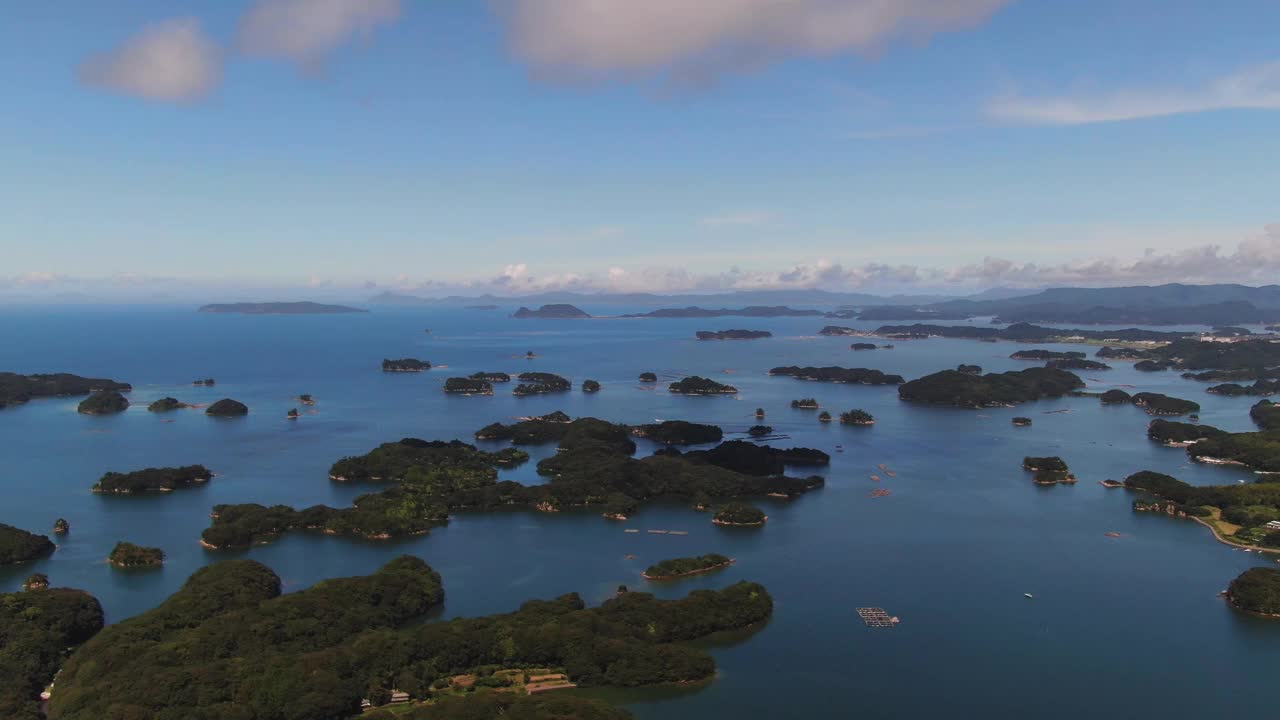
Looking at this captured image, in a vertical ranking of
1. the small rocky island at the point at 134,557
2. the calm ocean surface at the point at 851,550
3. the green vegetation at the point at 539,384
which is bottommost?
the calm ocean surface at the point at 851,550

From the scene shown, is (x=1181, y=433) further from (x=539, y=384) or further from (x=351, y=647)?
(x=351, y=647)

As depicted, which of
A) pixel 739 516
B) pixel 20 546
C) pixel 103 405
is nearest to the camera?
pixel 20 546

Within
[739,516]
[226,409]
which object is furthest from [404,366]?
[739,516]

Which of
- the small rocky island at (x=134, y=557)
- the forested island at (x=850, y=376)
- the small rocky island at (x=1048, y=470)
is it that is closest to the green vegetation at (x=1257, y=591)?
the small rocky island at (x=1048, y=470)

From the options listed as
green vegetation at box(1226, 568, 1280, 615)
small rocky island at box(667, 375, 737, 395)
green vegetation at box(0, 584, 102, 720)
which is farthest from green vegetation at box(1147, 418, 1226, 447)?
green vegetation at box(0, 584, 102, 720)

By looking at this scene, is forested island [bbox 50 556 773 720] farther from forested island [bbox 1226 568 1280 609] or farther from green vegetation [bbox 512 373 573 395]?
green vegetation [bbox 512 373 573 395]

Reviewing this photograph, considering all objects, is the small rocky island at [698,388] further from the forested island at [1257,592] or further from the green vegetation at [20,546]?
the green vegetation at [20,546]
